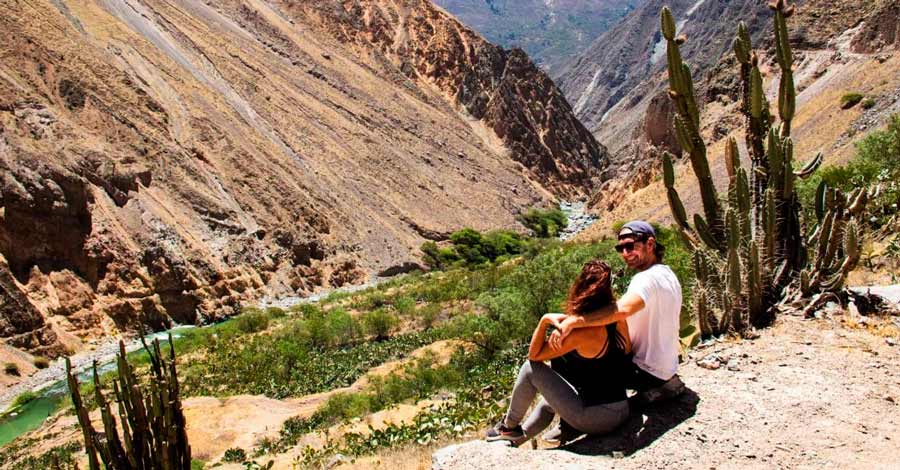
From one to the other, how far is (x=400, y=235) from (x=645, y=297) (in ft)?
123

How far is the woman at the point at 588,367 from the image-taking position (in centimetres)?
398

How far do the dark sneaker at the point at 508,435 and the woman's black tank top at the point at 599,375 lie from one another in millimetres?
551

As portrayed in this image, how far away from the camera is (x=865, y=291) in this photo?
608 cm

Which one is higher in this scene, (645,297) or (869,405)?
(645,297)

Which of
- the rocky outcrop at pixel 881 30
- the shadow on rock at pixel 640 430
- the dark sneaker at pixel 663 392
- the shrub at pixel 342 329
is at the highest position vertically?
the rocky outcrop at pixel 881 30

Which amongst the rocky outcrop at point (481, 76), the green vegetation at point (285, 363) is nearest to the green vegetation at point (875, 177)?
the green vegetation at point (285, 363)

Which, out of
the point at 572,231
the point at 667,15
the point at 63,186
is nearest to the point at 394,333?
the point at 63,186

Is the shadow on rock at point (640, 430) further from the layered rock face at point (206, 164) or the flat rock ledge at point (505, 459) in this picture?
the layered rock face at point (206, 164)

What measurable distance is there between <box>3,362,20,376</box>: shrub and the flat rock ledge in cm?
1935

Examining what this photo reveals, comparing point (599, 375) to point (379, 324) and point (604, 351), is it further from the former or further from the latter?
point (379, 324)

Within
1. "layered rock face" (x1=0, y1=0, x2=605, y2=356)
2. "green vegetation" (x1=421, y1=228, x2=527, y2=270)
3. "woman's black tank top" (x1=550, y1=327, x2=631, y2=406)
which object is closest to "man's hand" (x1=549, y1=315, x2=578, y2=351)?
"woman's black tank top" (x1=550, y1=327, x2=631, y2=406)

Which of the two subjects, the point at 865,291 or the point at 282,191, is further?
the point at 282,191

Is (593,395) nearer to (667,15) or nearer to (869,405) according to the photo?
(869,405)

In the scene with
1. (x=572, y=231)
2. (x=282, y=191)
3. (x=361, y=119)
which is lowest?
(x=572, y=231)
